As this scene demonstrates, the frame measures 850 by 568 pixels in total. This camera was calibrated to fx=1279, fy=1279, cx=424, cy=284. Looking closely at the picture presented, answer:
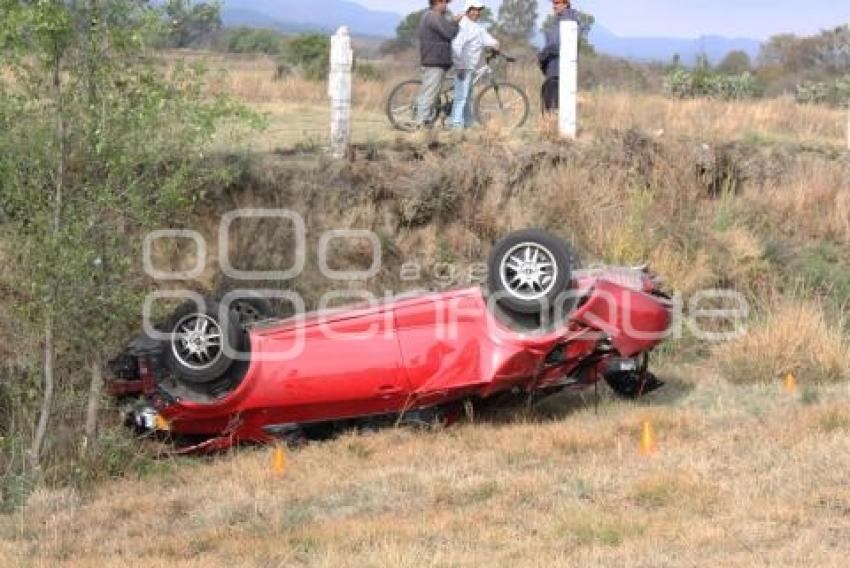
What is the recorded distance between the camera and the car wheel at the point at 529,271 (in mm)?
9570

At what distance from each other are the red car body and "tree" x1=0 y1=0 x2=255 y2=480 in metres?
1.10

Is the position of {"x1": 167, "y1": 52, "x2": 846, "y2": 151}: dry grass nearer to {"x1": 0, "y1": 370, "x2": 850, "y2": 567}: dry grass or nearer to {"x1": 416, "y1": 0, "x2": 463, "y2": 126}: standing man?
{"x1": 416, "y1": 0, "x2": 463, "y2": 126}: standing man

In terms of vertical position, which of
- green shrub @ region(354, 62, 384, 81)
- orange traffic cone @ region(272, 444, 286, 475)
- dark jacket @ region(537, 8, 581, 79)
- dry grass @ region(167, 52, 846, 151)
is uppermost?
dark jacket @ region(537, 8, 581, 79)

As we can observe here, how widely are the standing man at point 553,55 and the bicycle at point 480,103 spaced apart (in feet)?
0.98

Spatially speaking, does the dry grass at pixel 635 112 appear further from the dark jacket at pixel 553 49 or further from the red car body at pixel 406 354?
the red car body at pixel 406 354

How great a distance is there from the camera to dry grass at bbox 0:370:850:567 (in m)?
6.86

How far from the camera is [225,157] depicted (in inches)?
501

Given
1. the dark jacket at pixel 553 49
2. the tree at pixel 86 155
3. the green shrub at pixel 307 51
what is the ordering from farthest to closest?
the green shrub at pixel 307 51 < the dark jacket at pixel 553 49 < the tree at pixel 86 155

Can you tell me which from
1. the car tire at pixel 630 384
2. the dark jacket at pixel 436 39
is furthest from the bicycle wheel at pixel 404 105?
the car tire at pixel 630 384

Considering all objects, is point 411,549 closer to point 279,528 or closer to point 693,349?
point 279,528

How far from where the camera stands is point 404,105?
16125 millimetres

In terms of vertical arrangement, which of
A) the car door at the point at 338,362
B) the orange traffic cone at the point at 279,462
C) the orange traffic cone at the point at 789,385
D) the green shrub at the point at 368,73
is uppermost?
the green shrub at the point at 368,73

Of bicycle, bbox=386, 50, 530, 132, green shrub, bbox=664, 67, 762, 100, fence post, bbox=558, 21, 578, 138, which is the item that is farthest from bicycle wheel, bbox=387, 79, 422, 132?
green shrub, bbox=664, 67, 762, 100

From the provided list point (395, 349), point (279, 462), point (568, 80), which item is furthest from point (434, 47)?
point (279, 462)
